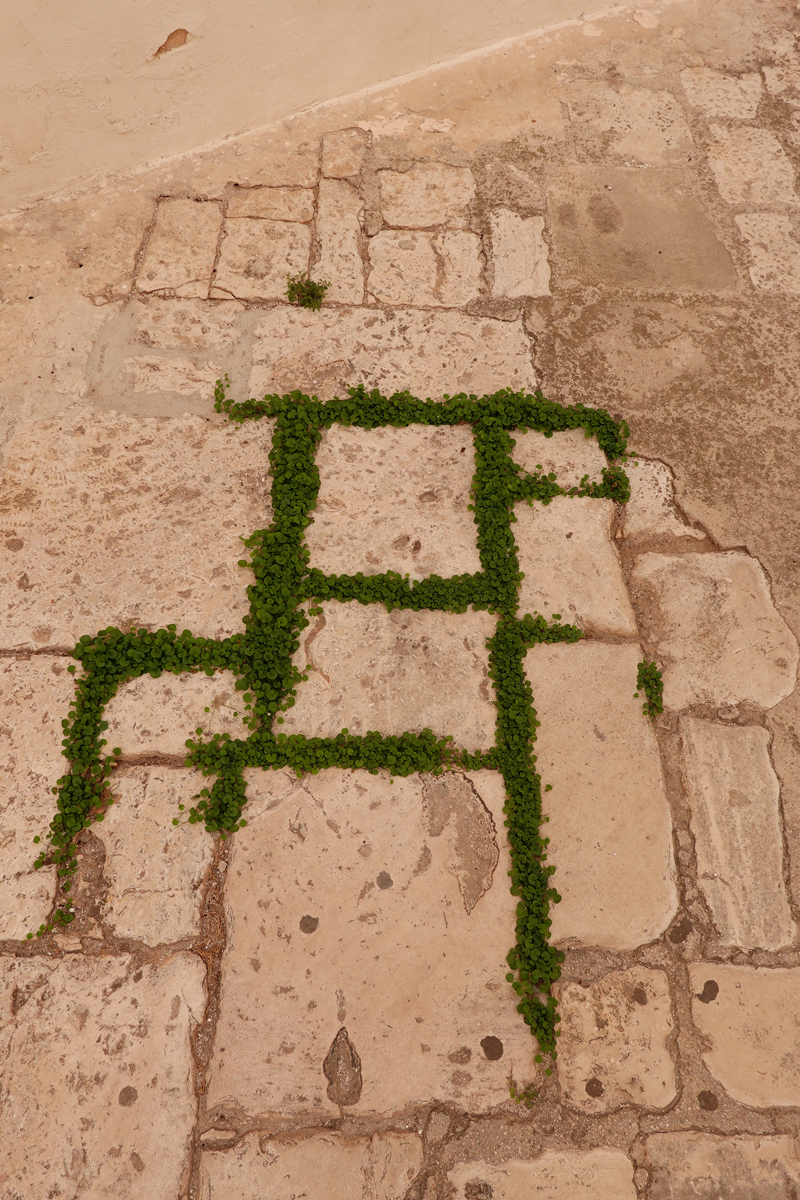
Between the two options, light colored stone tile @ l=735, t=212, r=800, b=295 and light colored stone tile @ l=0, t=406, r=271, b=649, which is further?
light colored stone tile @ l=735, t=212, r=800, b=295

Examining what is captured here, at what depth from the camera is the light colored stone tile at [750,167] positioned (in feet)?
14.7

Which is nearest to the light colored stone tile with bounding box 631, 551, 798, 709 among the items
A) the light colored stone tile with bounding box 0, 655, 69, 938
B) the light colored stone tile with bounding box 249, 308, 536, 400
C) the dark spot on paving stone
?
the light colored stone tile with bounding box 249, 308, 536, 400

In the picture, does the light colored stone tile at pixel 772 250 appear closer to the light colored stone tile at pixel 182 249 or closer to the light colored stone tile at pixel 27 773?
the light colored stone tile at pixel 182 249

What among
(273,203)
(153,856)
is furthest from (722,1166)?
(273,203)

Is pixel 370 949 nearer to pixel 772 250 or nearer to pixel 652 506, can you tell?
pixel 652 506

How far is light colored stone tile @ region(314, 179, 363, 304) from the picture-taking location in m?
4.02

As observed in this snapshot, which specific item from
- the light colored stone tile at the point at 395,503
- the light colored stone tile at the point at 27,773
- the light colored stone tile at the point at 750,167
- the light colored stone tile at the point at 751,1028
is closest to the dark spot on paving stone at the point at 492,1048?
the light colored stone tile at the point at 751,1028

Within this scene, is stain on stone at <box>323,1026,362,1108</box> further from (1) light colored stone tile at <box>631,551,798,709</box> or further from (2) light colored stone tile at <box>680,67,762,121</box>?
(2) light colored stone tile at <box>680,67,762,121</box>

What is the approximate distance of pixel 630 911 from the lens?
272 centimetres

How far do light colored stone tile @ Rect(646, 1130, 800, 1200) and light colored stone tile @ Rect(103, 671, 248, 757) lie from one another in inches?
83.8

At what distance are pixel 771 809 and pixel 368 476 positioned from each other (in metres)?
2.31

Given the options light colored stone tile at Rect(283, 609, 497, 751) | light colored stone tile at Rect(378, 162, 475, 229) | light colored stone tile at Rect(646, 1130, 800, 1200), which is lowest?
light colored stone tile at Rect(646, 1130, 800, 1200)

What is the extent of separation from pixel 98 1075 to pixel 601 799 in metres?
2.09

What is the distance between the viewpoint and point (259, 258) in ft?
13.3
